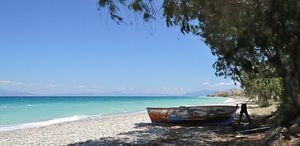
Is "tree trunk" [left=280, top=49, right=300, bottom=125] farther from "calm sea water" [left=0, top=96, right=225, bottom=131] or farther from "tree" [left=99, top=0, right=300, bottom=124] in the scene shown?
"calm sea water" [left=0, top=96, right=225, bottom=131]

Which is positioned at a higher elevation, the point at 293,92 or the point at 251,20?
the point at 251,20

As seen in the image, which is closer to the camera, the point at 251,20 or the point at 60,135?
the point at 251,20

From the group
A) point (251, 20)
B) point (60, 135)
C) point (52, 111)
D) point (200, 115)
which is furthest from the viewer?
point (52, 111)

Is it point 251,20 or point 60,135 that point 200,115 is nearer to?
point 60,135

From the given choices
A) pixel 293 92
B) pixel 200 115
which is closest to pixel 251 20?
pixel 293 92

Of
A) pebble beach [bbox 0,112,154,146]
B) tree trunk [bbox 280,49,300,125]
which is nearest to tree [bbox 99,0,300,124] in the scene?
tree trunk [bbox 280,49,300,125]

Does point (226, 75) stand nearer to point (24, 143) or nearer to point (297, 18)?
point (24, 143)

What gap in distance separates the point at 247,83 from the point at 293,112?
2015 centimetres

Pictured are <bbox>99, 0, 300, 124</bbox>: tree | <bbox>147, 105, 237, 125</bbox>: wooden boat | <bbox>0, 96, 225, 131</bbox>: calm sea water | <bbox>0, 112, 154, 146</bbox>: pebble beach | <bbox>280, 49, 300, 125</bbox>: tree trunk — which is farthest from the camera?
<bbox>0, 96, 225, 131</bbox>: calm sea water

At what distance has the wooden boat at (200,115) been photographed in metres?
A: 18.8

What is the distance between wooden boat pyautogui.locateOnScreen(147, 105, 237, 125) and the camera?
1884 cm

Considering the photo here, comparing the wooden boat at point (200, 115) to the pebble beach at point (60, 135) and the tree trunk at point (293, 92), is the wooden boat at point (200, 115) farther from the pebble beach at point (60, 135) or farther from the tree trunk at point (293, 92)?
the tree trunk at point (293, 92)

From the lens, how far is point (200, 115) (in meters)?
19.4

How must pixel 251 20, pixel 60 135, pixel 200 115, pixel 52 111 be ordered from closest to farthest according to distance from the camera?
1. pixel 251 20
2. pixel 60 135
3. pixel 200 115
4. pixel 52 111
